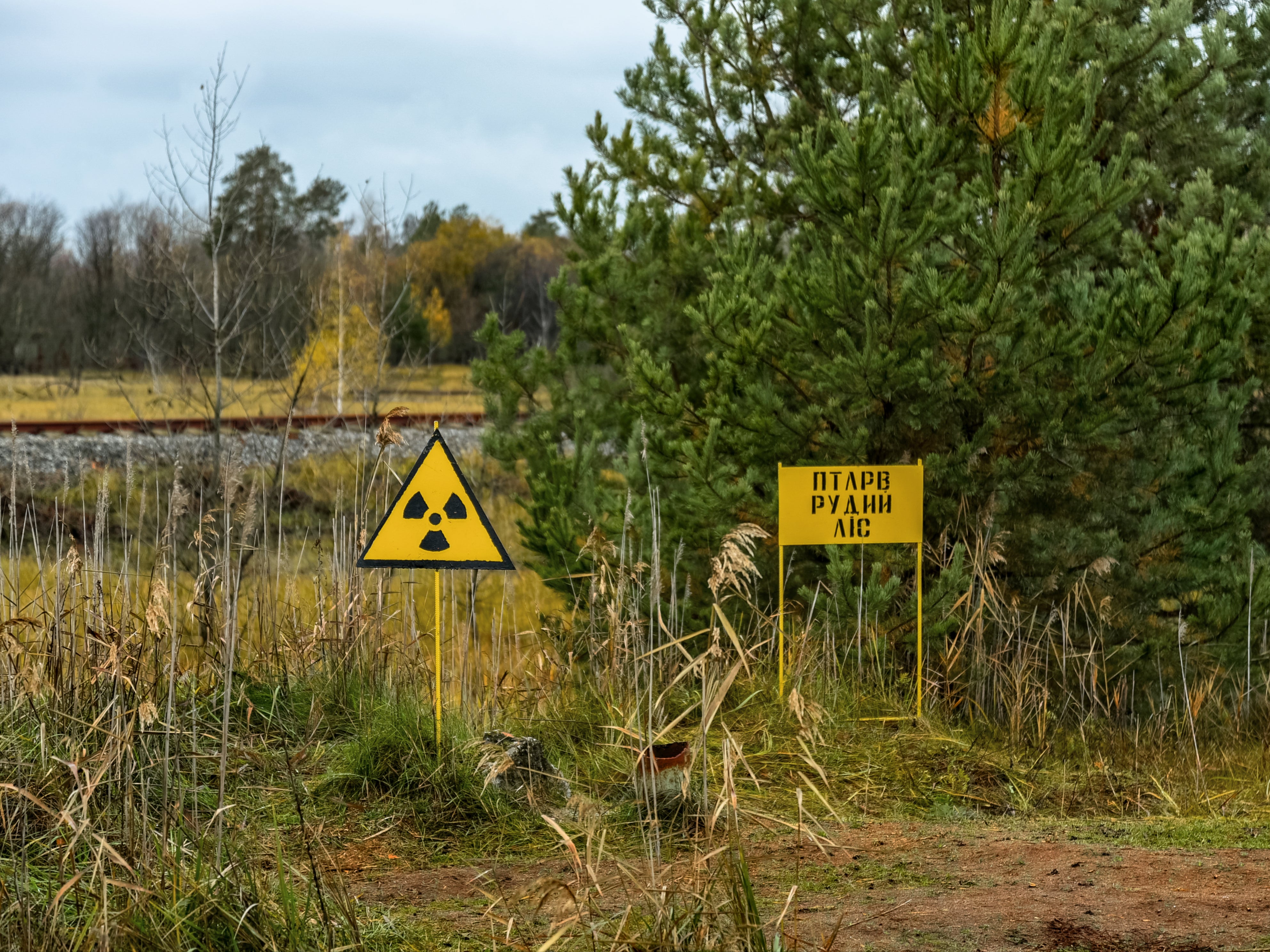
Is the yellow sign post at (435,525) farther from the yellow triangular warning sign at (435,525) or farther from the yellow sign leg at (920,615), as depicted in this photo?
the yellow sign leg at (920,615)

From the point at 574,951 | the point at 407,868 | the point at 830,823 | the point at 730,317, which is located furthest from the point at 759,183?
the point at 574,951

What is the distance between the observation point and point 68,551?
13.3ft

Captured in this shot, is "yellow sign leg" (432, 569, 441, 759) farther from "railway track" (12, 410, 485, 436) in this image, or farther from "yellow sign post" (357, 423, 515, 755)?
"railway track" (12, 410, 485, 436)

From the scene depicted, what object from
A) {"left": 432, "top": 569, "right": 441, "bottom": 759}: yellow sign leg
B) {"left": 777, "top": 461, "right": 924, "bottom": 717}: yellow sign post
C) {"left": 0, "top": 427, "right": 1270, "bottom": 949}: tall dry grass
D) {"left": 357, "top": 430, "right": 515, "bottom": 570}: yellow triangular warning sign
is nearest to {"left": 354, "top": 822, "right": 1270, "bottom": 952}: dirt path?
{"left": 0, "top": 427, "right": 1270, "bottom": 949}: tall dry grass

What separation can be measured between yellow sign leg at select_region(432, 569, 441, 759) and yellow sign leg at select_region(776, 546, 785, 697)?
A: 1494 millimetres

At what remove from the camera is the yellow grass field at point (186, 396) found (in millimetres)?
19719

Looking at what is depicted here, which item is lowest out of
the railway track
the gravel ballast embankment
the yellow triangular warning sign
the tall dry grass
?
the tall dry grass

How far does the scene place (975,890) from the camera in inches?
149

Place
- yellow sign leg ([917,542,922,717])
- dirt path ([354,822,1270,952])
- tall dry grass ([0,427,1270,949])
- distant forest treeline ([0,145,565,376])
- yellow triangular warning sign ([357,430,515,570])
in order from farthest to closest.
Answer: distant forest treeline ([0,145,565,376]) → yellow sign leg ([917,542,922,717]) → yellow triangular warning sign ([357,430,515,570]) → dirt path ([354,822,1270,952]) → tall dry grass ([0,427,1270,949])

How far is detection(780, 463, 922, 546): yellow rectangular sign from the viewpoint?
5.96 metres

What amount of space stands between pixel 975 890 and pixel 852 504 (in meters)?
2.45

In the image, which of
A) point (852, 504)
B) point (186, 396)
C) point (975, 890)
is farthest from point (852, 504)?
point (186, 396)

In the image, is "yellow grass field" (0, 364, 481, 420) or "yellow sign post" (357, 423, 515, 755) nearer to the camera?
"yellow sign post" (357, 423, 515, 755)

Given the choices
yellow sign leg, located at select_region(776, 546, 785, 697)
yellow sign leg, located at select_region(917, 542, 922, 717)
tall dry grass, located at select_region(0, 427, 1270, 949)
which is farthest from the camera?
yellow sign leg, located at select_region(917, 542, 922, 717)
